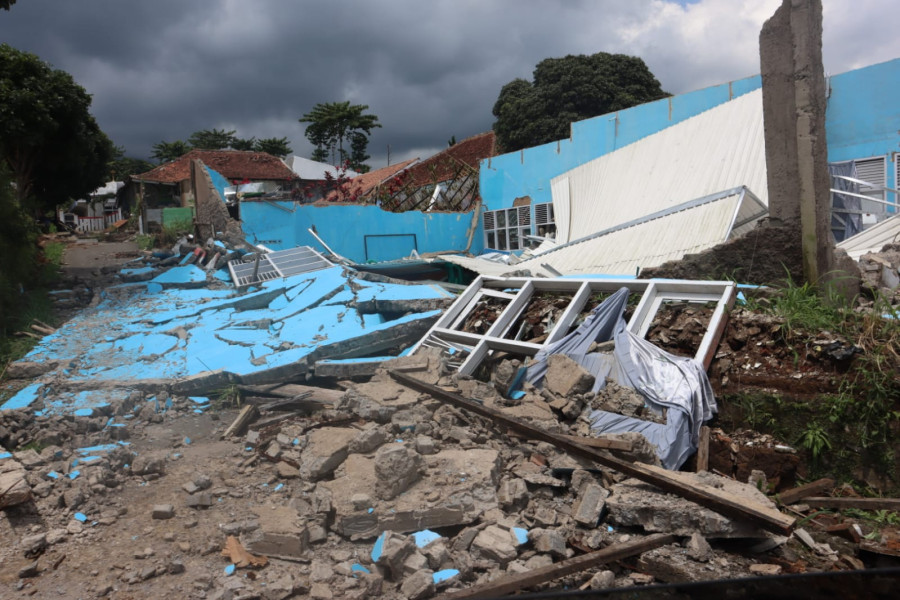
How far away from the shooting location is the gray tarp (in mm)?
3959

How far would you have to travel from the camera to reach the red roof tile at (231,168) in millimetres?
27422

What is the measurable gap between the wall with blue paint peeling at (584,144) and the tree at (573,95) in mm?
8730

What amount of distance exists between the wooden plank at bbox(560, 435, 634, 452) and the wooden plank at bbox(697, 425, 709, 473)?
0.65 m

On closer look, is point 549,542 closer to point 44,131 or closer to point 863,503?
point 863,503

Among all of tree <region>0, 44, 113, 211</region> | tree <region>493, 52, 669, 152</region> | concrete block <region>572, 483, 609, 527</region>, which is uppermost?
tree <region>493, 52, 669, 152</region>

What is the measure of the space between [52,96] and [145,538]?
12969 mm

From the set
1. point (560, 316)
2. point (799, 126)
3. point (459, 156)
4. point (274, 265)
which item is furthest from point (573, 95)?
point (560, 316)

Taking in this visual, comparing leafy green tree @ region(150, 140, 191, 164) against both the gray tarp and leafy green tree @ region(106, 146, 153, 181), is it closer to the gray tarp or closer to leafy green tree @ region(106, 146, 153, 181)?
leafy green tree @ region(106, 146, 153, 181)

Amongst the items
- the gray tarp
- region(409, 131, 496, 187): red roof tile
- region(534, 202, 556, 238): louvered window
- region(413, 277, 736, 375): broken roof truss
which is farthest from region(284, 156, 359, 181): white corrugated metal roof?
the gray tarp

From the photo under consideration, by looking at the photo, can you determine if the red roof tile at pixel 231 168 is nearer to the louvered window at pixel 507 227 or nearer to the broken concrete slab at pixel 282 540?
the louvered window at pixel 507 227

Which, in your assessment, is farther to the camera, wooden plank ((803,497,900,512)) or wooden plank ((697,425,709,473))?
wooden plank ((697,425,709,473))

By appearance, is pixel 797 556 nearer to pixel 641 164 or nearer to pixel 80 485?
pixel 80 485

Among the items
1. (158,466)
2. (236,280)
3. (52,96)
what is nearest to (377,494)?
(158,466)

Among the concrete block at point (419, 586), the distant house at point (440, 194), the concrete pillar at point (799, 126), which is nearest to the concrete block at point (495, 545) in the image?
the concrete block at point (419, 586)
